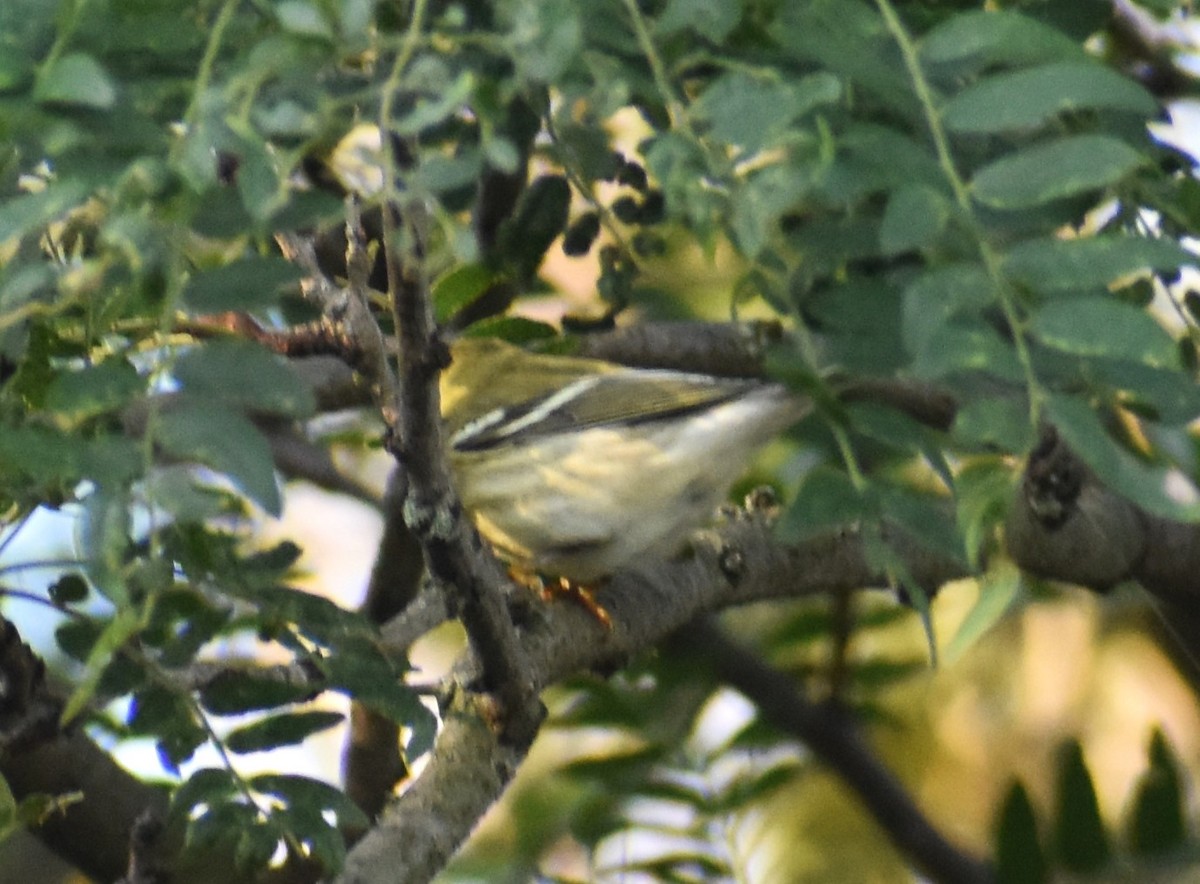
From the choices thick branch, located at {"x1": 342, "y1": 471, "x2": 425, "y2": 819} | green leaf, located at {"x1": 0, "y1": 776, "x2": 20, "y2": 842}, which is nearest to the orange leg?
thick branch, located at {"x1": 342, "y1": 471, "x2": 425, "y2": 819}

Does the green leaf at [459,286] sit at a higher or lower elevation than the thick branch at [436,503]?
lower

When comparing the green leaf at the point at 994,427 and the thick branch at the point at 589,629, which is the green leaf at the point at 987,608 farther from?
the thick branch at the point at 589,629

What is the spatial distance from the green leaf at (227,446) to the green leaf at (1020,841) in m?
1.70

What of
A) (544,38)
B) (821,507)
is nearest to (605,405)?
(821,507)

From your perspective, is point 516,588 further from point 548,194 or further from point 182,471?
point 182,471

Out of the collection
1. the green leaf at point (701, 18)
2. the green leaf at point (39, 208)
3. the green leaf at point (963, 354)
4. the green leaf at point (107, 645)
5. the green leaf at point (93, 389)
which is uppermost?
the green leaf at point (701, 18)

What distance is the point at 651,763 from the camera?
279 centimetres

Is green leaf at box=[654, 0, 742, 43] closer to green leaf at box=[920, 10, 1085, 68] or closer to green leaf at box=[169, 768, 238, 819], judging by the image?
green leaf at box=[920, 10, 1085, 68]

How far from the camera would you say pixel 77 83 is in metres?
1.20

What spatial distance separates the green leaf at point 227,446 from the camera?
1261 mm

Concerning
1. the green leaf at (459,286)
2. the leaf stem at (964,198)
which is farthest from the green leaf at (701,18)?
the green leaf at (459,286)

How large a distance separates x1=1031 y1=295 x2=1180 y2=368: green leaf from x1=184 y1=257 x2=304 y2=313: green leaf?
595 mm

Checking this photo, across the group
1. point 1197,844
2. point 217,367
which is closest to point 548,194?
point 217,367

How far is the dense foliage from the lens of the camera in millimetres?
1215
